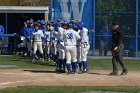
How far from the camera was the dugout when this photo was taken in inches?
1302

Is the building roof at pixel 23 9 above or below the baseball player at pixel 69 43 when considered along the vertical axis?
above

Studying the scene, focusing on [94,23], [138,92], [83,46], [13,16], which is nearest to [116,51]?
[83,46]

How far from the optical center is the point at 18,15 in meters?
35.3

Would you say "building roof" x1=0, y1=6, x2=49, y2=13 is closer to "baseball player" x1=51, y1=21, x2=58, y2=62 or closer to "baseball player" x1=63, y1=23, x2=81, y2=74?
"baseball player" x1=51, y1=21, x2=58, y2=62

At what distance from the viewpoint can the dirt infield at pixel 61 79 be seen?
1472 cm

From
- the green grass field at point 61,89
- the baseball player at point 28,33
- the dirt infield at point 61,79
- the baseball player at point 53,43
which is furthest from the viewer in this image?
the baseball player at point 28,33

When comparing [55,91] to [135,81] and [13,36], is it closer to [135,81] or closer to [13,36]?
[135,81]

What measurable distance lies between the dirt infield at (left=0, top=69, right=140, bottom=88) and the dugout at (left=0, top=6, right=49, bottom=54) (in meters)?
15.6

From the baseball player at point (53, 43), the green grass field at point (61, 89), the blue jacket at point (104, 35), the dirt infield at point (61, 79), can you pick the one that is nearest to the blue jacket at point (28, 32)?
the baseball player at point (53, 43)

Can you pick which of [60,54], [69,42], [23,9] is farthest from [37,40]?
[23,9]

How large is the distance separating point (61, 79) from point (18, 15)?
2019 centimetres

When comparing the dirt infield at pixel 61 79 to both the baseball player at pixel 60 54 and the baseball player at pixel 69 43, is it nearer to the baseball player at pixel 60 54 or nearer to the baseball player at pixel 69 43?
the baseball player at pixel 60 54

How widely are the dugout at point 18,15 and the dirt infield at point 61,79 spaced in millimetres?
15643

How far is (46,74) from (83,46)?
1.81m
